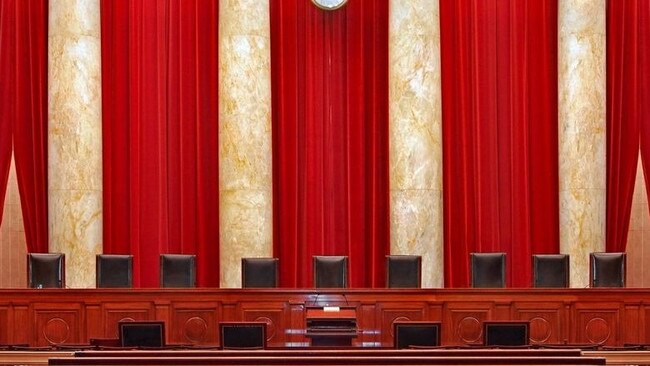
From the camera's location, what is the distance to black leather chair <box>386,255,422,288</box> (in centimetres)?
1070

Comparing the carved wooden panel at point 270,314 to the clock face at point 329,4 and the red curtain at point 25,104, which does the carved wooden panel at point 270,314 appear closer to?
the red curtain at point 25,104

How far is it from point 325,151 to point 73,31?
11.2ft

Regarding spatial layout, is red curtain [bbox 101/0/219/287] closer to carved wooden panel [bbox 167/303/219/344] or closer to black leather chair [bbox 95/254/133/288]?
black leather chair [bbox 95/254/133/288]

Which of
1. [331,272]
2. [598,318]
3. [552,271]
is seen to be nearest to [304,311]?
[331,272]

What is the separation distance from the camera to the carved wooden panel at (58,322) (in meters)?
9.69

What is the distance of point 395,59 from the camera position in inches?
482

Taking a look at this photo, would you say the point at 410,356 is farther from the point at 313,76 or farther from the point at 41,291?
the point at 313,76

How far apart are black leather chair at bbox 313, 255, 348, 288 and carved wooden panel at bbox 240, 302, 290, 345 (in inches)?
37.9

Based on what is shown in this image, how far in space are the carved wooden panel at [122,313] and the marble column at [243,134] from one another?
2.23 metres

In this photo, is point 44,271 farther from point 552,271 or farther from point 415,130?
point 552,271

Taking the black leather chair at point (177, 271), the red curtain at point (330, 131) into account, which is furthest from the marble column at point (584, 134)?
the black leather chair at point (177, 271)

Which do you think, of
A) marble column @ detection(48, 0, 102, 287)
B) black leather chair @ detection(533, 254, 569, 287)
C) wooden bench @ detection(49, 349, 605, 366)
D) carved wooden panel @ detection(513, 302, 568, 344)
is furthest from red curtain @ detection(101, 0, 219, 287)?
wooden bench @ detection(49, 349, 605, 366)

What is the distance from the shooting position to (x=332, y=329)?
8875mm

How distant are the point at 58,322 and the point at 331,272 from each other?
286 cm
